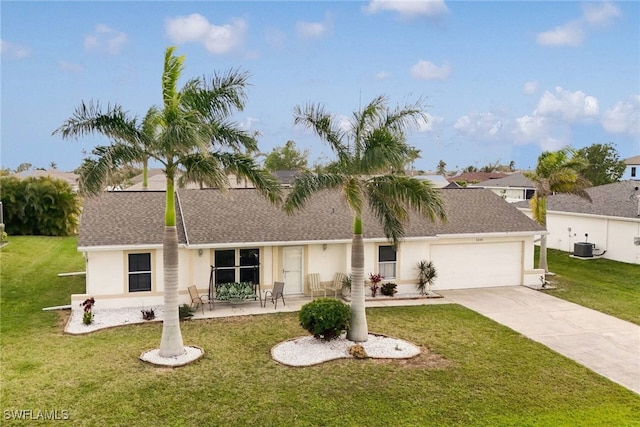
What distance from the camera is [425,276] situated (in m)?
19.4

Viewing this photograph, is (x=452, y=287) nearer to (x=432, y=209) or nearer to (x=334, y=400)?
(x=432, y=209)

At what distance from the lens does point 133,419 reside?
899 cm

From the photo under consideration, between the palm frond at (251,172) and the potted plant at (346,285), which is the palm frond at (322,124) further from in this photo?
the potted plant at (346,285)

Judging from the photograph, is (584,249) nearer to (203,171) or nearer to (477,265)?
(477,265)

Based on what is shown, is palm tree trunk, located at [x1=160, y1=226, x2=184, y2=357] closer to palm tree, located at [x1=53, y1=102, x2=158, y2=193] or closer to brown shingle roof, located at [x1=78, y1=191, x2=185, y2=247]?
palm tree, located at [x1=53, y1=102, x2=158, y2=193]

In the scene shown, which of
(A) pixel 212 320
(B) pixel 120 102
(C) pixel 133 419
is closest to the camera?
(C) pixel 133 419

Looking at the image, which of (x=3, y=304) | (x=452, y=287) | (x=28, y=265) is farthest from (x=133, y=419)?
(x=28, y=265)

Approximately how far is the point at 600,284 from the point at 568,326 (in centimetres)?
808

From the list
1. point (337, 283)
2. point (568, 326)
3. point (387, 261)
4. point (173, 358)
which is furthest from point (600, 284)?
point (173, 358)

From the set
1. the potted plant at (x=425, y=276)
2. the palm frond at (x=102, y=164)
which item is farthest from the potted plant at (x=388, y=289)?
the palm frond at (x=102, y=164)

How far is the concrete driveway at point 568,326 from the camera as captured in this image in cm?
1224

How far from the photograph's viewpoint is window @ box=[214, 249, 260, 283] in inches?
704

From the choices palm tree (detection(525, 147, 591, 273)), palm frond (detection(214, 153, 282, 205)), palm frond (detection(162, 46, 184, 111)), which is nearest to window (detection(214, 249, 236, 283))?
palm frond (detection(214, 153, 282, 205))

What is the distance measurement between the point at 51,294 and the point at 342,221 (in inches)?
462
